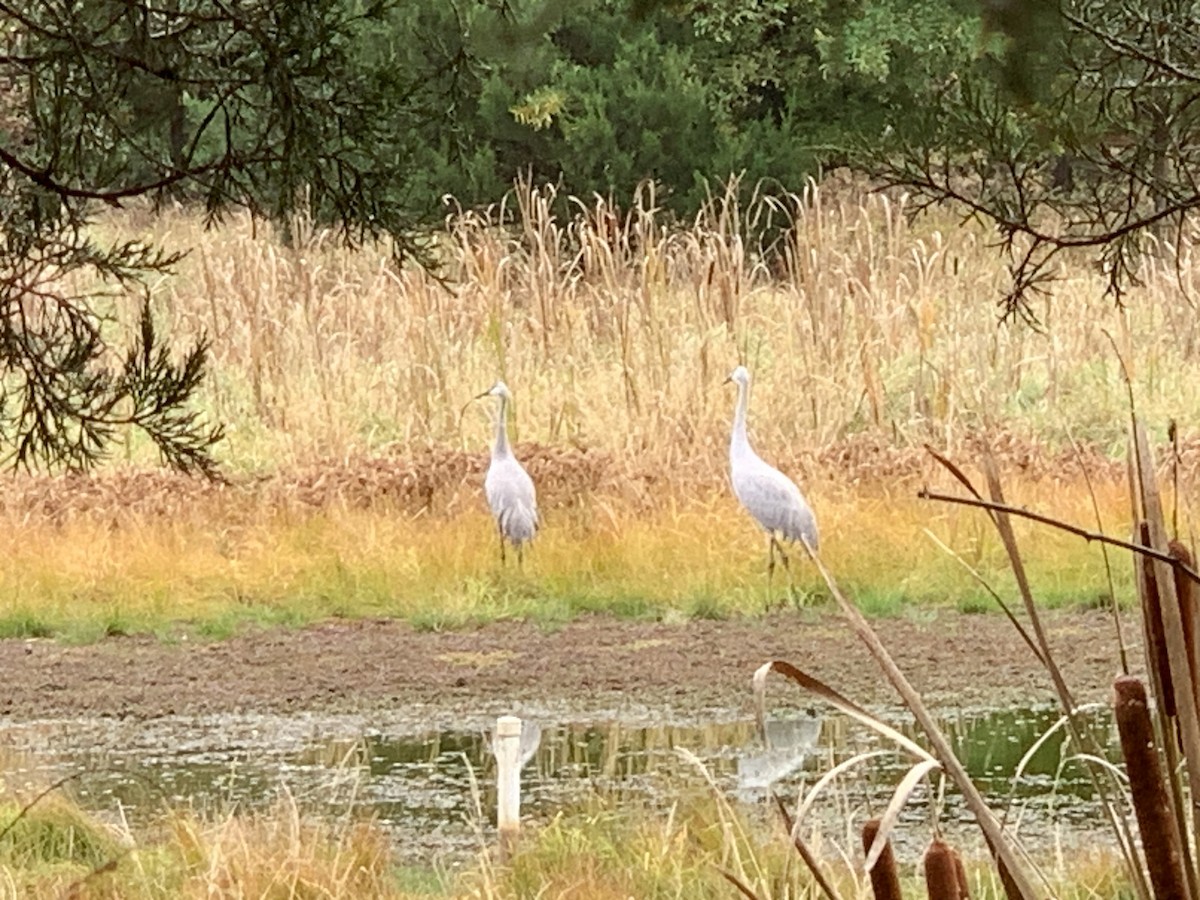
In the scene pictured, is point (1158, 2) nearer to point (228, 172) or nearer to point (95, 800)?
point (228, 172)

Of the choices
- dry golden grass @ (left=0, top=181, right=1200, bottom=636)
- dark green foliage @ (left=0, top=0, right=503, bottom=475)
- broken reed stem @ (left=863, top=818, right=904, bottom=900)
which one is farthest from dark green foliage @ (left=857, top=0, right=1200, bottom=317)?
dry golden grass @ (left=0, top=181, right=1200, bottom=636)

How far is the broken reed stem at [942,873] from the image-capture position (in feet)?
2.51

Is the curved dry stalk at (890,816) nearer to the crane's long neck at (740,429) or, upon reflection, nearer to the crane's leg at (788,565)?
the crane's leg at (788,565)

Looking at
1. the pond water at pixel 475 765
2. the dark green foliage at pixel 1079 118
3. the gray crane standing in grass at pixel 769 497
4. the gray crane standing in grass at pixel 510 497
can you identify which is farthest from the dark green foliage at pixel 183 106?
the gray crane standing in grass at pixel 510 497

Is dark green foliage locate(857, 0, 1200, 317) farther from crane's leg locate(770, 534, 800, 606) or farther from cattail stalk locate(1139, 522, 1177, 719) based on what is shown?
crane's leg locate(770, 534, 800, 606)

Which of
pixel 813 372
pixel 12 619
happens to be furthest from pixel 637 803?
pixel 813 372

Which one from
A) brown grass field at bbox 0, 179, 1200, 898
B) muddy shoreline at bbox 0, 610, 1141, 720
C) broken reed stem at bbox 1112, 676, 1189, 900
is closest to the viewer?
broken reed stem at bbox 1112, 676, 1189, 900

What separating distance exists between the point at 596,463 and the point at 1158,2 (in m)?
5.87

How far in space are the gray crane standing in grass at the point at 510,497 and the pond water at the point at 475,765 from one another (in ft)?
5.38

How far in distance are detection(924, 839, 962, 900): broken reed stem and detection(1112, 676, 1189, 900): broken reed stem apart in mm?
69

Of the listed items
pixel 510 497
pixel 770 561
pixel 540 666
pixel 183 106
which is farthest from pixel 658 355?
pixel 183 106

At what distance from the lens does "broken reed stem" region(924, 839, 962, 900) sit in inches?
30.2

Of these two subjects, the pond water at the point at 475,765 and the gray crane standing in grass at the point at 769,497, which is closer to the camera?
the pond water at the point at 475,765

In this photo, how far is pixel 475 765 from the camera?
6.67 metres
